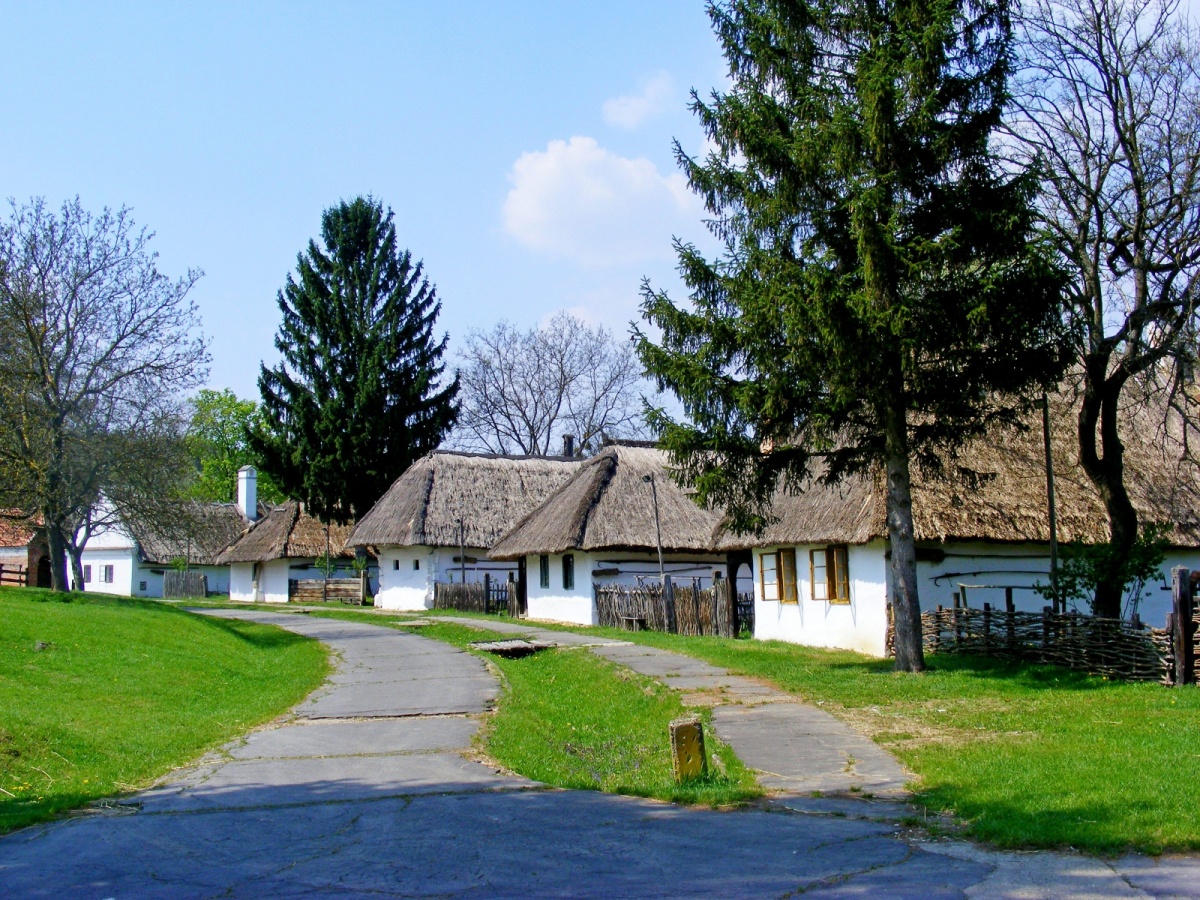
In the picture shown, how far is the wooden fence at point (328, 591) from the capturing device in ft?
161

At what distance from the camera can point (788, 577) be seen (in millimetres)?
24344

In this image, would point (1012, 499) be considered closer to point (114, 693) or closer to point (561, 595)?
point (561, 595)

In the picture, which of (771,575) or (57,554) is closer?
(771,575)

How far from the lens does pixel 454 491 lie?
42375mm

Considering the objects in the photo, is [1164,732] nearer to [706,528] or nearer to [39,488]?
[706,528]

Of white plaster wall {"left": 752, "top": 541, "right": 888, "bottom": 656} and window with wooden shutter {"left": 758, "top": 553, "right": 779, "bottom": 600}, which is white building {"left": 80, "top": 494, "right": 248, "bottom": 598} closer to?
window with wooden shutter {"left": 758, "top": 553, "right": 779, "bottom": 600}

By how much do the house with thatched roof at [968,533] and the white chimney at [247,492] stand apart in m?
48.4

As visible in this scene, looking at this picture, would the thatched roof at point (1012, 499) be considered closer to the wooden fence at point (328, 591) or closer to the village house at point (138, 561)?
the wooden fence at point (328, 591)

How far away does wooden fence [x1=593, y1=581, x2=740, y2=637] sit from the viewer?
85.1 feet

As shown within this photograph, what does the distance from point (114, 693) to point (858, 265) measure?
461 inches

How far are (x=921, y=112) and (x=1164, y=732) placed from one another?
8.55 meters

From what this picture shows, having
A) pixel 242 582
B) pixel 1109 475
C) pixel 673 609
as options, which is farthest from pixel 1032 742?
pixel 242 582

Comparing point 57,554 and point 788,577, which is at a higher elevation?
point 57,554

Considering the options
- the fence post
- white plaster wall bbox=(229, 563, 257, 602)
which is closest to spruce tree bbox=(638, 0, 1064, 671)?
the fence post
